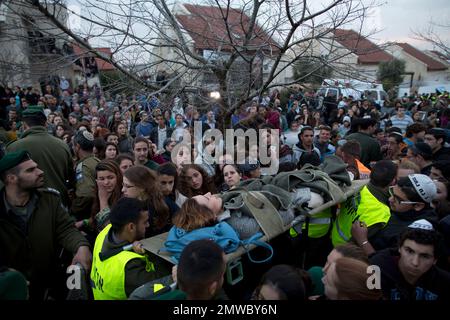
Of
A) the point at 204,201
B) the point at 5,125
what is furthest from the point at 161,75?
the point at 5,125

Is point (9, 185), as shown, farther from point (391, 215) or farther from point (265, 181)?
point (391, 215)

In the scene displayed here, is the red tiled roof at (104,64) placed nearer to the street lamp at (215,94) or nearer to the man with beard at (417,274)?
the street lamp at (215,94)

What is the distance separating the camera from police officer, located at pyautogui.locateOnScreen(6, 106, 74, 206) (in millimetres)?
3701

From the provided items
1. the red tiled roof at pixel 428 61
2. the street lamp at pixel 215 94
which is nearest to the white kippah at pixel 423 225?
the street lamp at pixel 215 94

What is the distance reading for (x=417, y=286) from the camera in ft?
6.61

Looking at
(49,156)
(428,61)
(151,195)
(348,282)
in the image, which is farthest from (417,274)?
Result: (428,61)

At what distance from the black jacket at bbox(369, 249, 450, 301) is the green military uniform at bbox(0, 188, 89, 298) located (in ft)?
7.16

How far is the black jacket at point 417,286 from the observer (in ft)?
6.49

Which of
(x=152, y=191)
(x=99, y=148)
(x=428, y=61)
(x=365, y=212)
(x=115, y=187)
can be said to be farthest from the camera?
(x=428, y=61)

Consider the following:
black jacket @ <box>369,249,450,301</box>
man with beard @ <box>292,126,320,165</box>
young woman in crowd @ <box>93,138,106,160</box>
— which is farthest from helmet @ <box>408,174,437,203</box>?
young woman in crowd @ <box>93,138,106,160</box>

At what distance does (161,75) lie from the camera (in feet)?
12.4

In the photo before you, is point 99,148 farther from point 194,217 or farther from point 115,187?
point 194,217

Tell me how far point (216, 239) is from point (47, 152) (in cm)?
274

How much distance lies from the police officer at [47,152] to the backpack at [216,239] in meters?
2.34
